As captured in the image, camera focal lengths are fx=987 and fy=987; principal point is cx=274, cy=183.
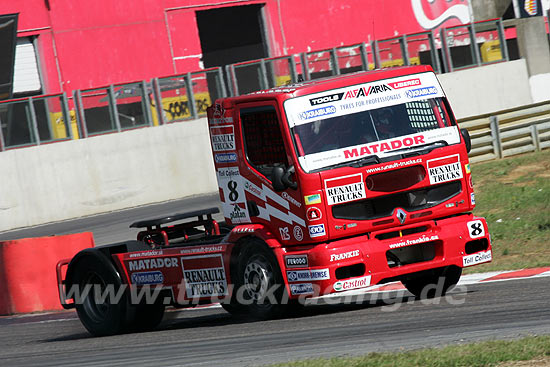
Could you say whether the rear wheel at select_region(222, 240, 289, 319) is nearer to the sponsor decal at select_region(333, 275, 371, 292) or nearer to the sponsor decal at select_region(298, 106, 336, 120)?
the sponsor decal at select_region(333, 275, 371, 292)

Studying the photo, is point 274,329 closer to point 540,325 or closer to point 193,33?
point 540,325

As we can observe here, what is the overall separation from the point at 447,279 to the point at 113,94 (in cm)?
1588

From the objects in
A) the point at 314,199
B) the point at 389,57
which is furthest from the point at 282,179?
the point at 389,57

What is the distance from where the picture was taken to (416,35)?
29.4 m

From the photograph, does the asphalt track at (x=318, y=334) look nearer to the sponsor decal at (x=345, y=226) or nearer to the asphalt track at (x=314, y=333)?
the asphalt track at (x=314, y=333)

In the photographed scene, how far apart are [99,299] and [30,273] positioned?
11.6 feet

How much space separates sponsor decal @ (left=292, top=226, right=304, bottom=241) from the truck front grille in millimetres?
370

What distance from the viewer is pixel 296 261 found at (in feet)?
31.6

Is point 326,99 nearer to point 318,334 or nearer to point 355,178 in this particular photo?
point 355,178

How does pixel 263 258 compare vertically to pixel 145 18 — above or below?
below

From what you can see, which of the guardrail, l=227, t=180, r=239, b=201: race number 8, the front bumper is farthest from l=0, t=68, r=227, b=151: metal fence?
the front bumper

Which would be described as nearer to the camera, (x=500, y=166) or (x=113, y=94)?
(x=500, y=166)

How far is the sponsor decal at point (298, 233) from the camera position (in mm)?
9602

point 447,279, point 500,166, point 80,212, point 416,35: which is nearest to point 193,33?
point 416,35
